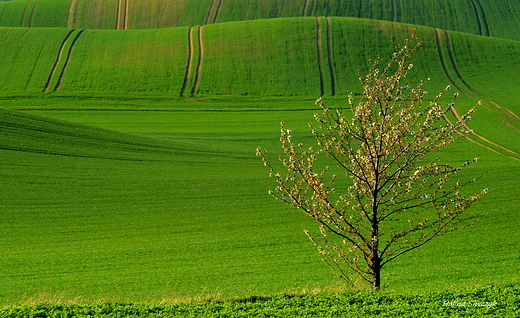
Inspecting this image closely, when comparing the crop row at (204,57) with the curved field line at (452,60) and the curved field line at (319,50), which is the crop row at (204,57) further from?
the curved field line at (452,60)

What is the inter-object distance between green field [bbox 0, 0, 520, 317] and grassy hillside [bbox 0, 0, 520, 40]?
0.34m

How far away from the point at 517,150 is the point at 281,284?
2873 centimetres

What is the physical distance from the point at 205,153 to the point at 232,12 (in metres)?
54.9

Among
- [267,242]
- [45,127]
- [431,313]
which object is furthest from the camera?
[45,127]

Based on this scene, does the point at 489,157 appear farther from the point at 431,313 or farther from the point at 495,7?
the point at 495,7

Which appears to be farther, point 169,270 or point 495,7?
point 495,7

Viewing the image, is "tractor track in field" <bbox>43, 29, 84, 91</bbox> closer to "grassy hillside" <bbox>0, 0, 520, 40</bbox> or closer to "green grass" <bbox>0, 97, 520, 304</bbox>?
"grassy hillside" <bbox>0, 0, 520, 40</bbox>

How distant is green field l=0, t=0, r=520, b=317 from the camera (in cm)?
1257

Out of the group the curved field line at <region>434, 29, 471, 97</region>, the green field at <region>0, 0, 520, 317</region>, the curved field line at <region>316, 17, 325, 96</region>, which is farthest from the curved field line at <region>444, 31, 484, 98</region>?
the curved field line at <region>316, 17, 325, 96</region>

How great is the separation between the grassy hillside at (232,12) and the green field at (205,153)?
0.34 metres

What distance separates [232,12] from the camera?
271ft

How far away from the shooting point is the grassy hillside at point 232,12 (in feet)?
265

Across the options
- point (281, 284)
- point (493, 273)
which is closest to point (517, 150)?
point (493, 273)

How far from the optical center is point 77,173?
1020 inches
